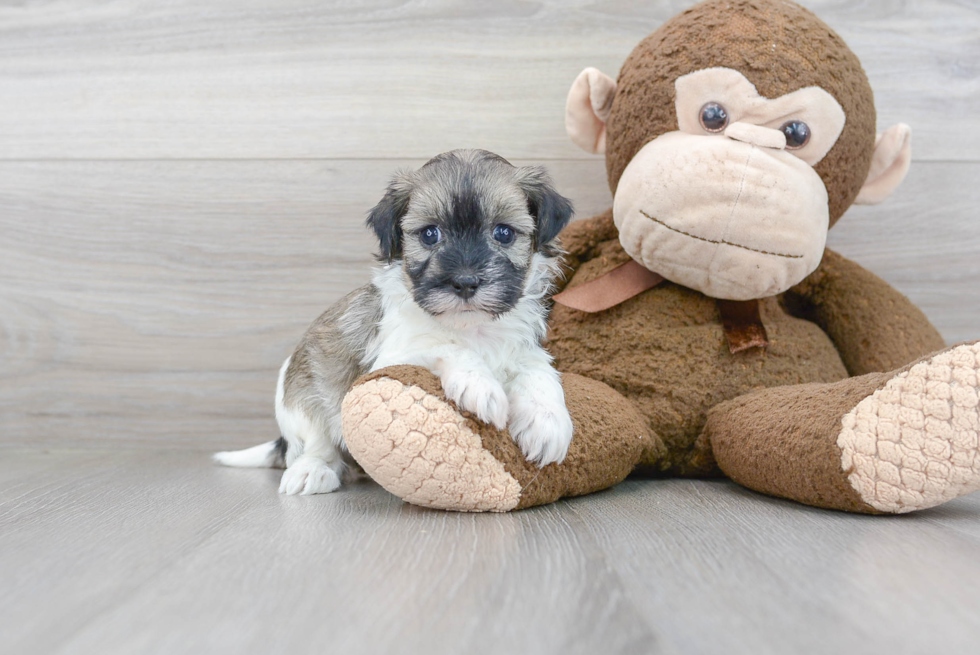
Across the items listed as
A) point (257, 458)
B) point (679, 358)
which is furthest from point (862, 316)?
point (257, 458)

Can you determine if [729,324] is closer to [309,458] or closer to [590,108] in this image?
[590,108]

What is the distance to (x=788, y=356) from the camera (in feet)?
5.65

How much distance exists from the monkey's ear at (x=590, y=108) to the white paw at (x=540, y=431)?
0.83m

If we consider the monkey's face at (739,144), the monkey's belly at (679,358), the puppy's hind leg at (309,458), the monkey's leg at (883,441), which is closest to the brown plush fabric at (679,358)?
the monkey's belly at (679,358)

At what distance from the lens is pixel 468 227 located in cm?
140

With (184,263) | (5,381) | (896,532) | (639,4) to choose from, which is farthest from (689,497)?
(5,381)

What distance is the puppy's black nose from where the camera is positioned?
130 cm

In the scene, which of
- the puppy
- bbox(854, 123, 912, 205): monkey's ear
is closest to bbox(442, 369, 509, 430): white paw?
the puppy

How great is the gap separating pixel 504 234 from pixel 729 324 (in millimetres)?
636

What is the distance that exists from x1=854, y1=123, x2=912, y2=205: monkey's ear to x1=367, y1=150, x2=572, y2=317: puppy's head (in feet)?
2.75

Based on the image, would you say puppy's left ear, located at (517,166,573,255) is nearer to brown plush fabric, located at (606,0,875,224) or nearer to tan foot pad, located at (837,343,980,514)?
brown plush fabric, located at (606,0,875,224)

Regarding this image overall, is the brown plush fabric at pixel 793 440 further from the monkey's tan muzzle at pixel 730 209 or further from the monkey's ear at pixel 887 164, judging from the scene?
the monkey's ear at pixel 887 164

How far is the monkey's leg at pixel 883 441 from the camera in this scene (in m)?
1.18

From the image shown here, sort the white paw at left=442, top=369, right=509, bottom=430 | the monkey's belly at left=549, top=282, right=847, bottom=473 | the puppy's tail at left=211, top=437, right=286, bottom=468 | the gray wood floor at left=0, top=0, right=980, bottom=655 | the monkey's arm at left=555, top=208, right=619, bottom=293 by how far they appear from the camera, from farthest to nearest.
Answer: the gray wood floor at left=0, top=0, right=980, bottom=655 → the puppy's tail at left=211, top=437, right=286, bottom=468 → the monkey's arm at left=555, top=208, right=619, bottom=293 → the monkey's belly at left=549, top=282, right=847, bottom=473 → the white paw at left=442, top=369, right=509, bottom=430
